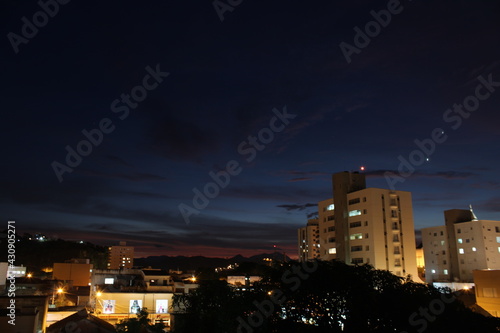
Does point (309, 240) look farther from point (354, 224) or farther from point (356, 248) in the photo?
point (356, 248)

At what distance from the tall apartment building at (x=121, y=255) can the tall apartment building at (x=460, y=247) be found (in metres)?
133

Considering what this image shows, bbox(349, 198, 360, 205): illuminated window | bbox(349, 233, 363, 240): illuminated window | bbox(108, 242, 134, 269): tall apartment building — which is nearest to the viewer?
bbox(349, 233, 363, 240): illuminated window

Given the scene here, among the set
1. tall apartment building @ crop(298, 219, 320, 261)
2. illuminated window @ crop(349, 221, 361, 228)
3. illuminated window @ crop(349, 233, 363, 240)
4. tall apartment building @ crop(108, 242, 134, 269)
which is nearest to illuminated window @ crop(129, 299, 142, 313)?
illuminated window @ crop(349, 233, 363, 240)

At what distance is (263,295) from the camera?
19516 millimetres

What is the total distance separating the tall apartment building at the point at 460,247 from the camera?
196 feet

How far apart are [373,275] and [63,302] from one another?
105ft

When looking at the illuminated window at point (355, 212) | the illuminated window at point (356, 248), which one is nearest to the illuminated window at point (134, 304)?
the illuminated window at point (356, 248)

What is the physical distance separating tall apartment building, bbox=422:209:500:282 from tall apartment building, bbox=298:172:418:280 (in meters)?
13.8

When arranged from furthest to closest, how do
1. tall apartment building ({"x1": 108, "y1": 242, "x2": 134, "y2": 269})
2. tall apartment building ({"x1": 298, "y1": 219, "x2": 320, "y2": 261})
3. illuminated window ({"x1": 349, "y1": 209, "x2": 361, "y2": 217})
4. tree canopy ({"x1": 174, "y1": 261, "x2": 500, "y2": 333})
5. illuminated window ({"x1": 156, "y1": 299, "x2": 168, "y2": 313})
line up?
tall apartment building ({"x1": 108, "y1": 242, "x2": 134, "y2": 269}), tall apartment building ({"x1": 298, "y1": 219, "x2": 320, "y2": 261}), illuminated window ({"x1": 349, "y1": 209, "x2": 361, "y2": 217}), illuminated window ({"x1": 156, "y1": 299, "x2": 168, "y2": 313}), tree canopy ({"x1": 174, "y1": 261, "x2": 500, "y2": 333})

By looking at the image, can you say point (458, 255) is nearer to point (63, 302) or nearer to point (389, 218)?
point (389, 218)

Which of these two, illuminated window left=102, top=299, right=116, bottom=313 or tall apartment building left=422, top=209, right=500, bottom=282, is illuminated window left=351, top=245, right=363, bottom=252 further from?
illuminated window left=102, top=299, right=116, bottom=313

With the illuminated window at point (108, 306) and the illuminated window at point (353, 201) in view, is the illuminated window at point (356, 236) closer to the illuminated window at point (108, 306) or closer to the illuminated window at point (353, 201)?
the illuminated window at point (353, 201)

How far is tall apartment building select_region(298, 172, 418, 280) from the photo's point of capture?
52.3 m

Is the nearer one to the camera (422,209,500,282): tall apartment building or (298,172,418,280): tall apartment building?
(298,172,418,280): tall apartment building
